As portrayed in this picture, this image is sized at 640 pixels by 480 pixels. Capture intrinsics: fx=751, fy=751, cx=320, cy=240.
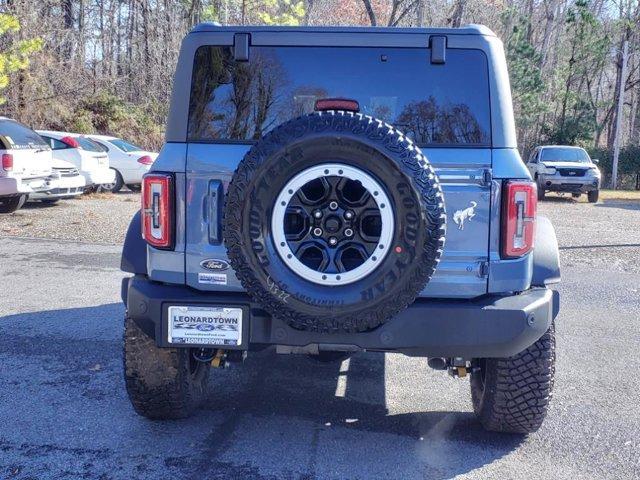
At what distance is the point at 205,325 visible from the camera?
11.9 feet

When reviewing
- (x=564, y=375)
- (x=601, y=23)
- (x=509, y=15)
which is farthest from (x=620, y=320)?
(x=601, y=23)

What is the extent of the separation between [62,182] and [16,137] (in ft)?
5.59

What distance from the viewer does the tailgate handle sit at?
12.1 ft

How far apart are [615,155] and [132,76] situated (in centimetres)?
2075

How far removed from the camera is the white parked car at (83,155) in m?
15.6

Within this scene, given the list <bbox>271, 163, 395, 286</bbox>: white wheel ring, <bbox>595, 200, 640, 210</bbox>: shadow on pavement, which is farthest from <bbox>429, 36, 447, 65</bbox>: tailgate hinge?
<bbox>595, 200, 640, 210</bbox>: shadow on pavement

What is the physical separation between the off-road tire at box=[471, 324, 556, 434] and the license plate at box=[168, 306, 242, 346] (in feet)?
4.63

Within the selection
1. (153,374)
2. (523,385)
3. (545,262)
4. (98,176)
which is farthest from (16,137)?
(523,385)

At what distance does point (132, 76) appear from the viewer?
30578 millimetres

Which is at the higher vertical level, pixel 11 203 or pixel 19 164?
pixel 19 164

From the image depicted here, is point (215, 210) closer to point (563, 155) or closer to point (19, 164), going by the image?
point (19, 164)

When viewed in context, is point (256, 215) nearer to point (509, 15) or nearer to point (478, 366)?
point (478, 366)

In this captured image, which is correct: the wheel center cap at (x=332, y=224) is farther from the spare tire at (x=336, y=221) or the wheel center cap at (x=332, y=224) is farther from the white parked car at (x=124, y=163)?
the white parked car at (x=124, y=163)

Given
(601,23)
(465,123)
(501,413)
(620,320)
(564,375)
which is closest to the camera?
(465,123)
